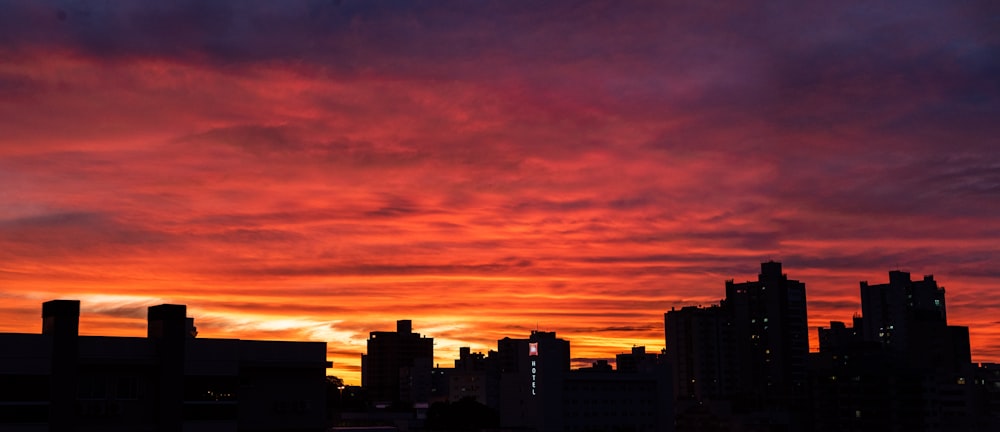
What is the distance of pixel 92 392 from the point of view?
70.2 m

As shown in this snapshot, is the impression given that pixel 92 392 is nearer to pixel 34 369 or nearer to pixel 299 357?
pixel 34 369

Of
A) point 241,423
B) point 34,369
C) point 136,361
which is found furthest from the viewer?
point 241,423

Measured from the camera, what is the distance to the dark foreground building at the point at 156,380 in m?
66.6

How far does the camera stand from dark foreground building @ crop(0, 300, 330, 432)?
218ft

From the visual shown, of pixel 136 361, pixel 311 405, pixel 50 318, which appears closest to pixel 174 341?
pixel 136 361

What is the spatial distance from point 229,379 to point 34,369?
1358 centimetres

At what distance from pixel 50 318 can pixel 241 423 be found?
16459mm

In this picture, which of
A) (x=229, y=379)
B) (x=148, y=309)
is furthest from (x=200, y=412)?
(x=148, y=309)

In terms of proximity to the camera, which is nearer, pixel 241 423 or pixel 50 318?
pixel 50 318

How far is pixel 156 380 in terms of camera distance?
72.4 m

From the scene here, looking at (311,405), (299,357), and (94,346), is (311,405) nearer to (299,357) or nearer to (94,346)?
(299,357)

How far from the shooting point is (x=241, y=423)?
77312mm

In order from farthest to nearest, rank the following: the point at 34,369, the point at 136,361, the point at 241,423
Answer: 1. the point at 241,423
2. the point at 136,361
3. the point at 34,369

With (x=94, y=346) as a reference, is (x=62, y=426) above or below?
below
